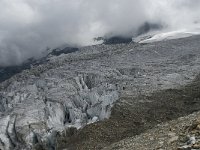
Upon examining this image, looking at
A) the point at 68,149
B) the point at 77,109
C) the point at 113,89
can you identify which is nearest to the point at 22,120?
the point at 77,109

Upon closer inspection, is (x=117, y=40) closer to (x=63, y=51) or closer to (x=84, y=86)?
(x=63, y=51)

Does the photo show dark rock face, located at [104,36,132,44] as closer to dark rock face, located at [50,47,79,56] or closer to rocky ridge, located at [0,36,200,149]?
dark rock face, located at [50,47,79,56]

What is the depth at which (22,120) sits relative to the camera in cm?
5053

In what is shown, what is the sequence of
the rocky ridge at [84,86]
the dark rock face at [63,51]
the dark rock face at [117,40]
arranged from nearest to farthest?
the rocky ridge at [84,86] < the dark rock face at [63,51] < the dark rock face at [117,40]

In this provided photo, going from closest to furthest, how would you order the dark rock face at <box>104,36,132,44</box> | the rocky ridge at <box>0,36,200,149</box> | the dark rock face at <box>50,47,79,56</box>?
the rocky ridge at <box>0,36,200,149</box>
the dark rock face at <box>50,47,79,56</box>
the dark rock face at <box>104,36,132,44</box>

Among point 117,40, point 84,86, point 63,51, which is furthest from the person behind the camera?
point 117,40

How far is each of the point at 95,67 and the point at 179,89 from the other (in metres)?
18.0

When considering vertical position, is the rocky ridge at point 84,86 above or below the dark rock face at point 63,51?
below

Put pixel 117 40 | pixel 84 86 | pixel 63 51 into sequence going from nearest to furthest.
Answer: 1. pixel 84 86
2. pixel 63 51
3. pixel 117 40

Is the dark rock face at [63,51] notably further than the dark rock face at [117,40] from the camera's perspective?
No

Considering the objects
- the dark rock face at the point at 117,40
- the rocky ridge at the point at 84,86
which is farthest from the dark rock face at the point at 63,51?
the rocky ridge at the point at 84,86

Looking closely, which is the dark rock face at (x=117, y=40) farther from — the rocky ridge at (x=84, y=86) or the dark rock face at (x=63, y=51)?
the rocky ridge at (x=84, y=86)

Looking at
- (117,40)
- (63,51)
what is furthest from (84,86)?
(117,40)

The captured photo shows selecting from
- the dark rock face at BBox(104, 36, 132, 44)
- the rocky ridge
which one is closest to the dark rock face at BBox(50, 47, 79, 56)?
the dark rock face at BBox(104, 36, 132, 44)
